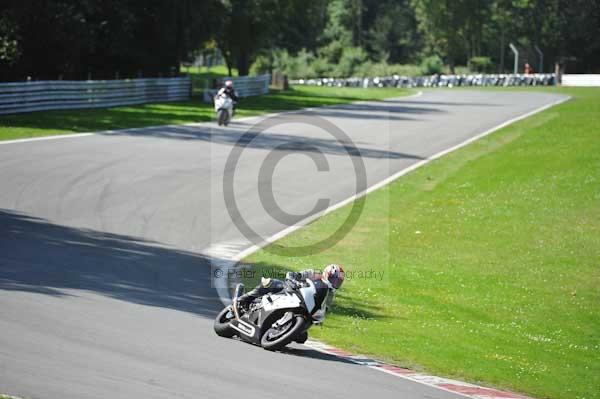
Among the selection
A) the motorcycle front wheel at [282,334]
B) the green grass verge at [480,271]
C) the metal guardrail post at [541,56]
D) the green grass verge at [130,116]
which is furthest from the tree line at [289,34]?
the motorcycle front wheel at [282,334]

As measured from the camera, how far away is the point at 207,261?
628 inches

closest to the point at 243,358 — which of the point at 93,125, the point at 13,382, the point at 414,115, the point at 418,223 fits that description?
the point at 13,382

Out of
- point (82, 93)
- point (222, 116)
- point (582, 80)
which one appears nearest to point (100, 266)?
point (222, 116)

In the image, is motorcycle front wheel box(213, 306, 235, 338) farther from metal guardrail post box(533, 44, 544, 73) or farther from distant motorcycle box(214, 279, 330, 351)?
metal guardrail post box(533, 44, 544, 73)

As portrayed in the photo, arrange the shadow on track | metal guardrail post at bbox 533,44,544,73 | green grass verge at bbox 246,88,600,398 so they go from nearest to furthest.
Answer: green grass verge at bbox 246,88,600,398
the shadow on track
metal guardrail post at bbox 533,44,544,73

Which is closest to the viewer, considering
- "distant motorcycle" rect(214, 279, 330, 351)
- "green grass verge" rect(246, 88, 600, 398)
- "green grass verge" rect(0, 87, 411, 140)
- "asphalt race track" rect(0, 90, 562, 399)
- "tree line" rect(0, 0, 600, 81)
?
"asphalt race track" rect(0, 90, 562, 399)

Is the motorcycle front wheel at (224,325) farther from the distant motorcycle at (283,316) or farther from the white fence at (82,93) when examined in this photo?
the white fence at (82,93)

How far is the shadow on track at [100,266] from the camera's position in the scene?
12.4m

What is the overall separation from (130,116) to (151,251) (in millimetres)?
21615

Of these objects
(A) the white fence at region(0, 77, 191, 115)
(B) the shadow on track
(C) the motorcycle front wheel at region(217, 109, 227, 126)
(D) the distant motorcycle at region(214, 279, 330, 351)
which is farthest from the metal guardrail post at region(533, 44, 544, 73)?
(D) the distant motorcycle at region(214, 279, 330, 351)

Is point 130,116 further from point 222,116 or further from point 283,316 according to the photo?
point 283,316

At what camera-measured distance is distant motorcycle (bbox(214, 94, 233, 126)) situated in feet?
113

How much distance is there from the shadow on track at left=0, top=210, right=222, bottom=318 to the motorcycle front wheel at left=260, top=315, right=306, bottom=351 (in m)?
1.83

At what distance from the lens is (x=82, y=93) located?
1502 inches
